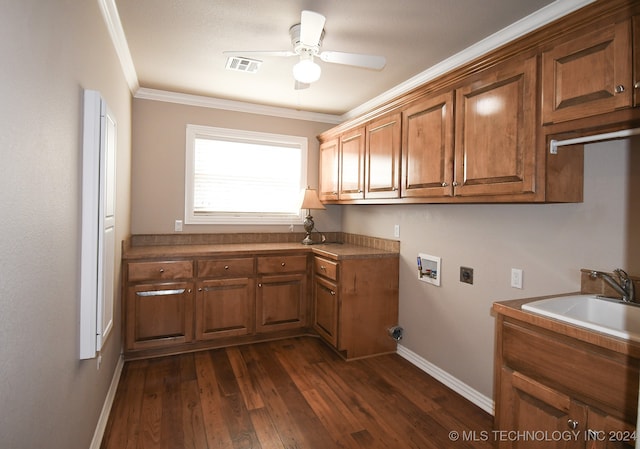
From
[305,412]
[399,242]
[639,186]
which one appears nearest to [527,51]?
[639,186]

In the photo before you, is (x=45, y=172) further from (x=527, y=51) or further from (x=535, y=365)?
(x=527, y=51)

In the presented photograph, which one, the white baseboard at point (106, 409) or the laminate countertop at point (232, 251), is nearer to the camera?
the white baseboard at point (106, 409)

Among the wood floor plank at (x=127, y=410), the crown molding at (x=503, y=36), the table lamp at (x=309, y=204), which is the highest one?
the crown molding at (x=503, y=36)

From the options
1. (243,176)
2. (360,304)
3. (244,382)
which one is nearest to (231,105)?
(243,176)

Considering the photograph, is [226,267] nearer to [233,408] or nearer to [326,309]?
[326,309]

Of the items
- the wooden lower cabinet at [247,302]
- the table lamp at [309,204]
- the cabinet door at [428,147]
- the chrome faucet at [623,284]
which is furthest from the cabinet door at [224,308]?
the chrome faucet at [623,284]

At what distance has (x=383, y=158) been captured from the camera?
9.88 feet

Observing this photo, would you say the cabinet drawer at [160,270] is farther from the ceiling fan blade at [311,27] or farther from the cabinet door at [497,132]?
the cabinet door at [497,132]

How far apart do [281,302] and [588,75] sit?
295 cm

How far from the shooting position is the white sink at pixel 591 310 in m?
1.49

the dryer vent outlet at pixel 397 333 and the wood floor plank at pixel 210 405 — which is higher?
the dryer vent outlet at pixel 397 333

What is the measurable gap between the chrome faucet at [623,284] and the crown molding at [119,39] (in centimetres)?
296

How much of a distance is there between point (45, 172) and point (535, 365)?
202cm

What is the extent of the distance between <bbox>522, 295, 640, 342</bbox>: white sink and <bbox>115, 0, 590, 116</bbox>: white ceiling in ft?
5.03
